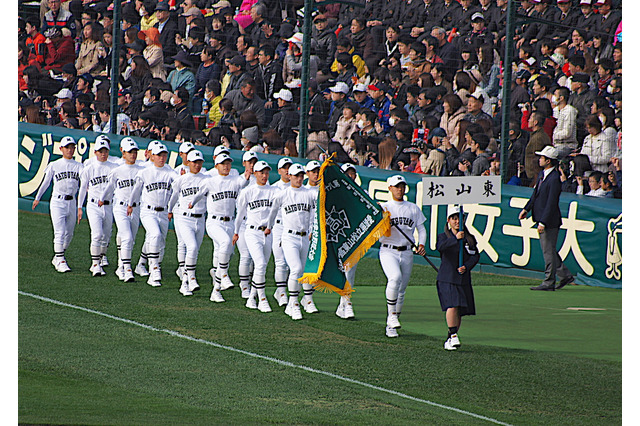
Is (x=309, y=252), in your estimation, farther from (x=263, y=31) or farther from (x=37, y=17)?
(x=37, y=17)

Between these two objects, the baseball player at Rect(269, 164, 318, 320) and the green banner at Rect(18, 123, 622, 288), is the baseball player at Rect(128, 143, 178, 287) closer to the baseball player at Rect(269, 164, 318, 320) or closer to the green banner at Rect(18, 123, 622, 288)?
the baseball player at Rect(269, 164, 318, 320)

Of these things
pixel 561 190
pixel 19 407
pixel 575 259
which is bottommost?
pixel 19 407

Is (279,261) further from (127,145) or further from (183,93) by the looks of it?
(183,93)

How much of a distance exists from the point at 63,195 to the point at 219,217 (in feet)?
7.59

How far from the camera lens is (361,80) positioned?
15805 mm

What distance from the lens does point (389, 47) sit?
15766 mm

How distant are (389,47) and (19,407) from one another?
9.11 meters

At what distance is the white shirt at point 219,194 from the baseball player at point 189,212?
8cm

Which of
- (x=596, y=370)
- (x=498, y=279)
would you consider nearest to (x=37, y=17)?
(x=498, y=279)

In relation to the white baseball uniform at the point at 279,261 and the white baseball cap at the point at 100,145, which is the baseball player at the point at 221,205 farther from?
the white baseball cap at the point at 100,145

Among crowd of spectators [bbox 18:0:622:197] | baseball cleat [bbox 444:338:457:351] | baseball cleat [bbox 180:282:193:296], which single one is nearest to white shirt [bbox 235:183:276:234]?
baseball cleat [bbox 180:282:193:296]

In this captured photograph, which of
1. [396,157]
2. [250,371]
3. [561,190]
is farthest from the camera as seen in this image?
[396,157]

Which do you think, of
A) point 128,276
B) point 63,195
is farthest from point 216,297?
point 63,195

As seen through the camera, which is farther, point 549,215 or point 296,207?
point 549,215
